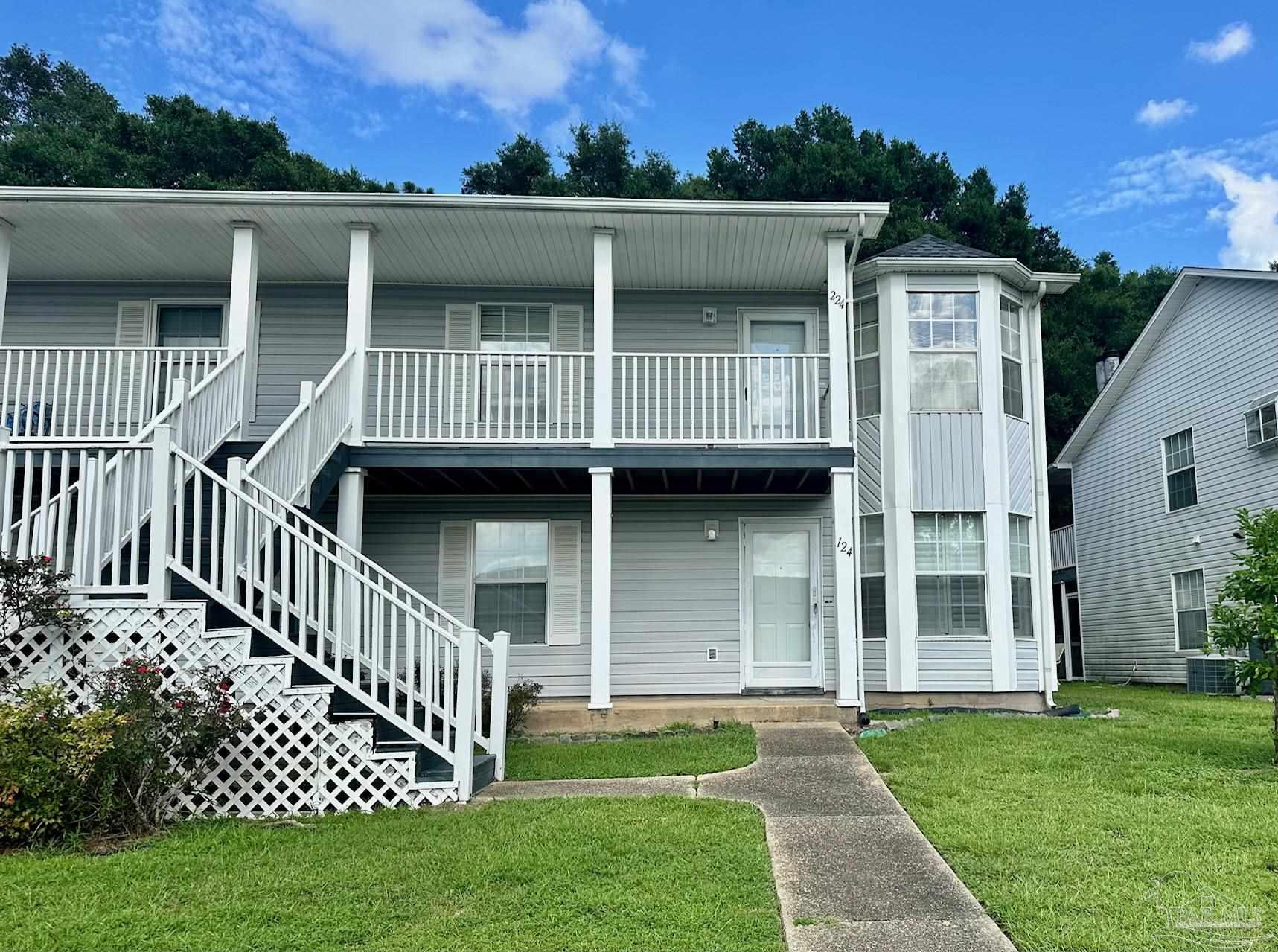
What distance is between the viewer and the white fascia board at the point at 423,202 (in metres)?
9.28

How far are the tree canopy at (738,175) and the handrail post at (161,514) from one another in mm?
19179

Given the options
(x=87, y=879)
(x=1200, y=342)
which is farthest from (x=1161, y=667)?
(x=87, y=879)

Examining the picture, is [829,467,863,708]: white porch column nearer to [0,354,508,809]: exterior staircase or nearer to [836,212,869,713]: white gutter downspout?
[836,212,869,713]: white gutter downspout

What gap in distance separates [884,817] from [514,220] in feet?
22.0

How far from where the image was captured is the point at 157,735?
18.4 feet

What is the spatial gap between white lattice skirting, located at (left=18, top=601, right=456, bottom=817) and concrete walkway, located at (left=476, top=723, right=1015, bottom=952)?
778 millimetres

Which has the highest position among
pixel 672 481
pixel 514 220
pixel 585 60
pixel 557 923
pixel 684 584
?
pixel 585 60

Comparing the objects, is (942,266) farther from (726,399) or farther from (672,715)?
(672,715)

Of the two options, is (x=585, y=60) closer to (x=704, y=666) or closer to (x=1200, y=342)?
(x=1200, y=342)

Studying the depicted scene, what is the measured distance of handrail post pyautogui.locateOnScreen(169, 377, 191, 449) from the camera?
26.2ft

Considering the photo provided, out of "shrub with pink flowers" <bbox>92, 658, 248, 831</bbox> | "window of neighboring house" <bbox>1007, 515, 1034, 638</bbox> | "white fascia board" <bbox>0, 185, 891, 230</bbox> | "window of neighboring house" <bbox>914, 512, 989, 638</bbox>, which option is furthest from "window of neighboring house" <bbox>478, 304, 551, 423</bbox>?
"window of neighboring house" <bbox>1007, 515, 1034, 638</bbox>

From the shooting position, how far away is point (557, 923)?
4148 mm

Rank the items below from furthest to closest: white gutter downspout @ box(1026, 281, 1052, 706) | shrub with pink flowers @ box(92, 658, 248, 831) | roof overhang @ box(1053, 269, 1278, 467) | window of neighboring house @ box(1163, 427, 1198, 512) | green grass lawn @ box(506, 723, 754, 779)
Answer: window of neighboring house @ box(1163, 427, 1198, 512) → roof overhang @ box(1053, 269, 1278, 467) → white gutter downspout @ box(1026, 281, 1052, 706) → green grass lawn @ box(506, 723, 754, 779) → shrub with pink flowers @ box(92, 658, 248, 831)

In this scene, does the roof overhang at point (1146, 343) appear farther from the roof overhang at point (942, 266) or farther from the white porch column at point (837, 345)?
the white porch column at point (837, 345)
